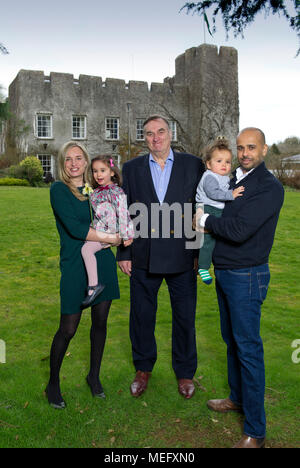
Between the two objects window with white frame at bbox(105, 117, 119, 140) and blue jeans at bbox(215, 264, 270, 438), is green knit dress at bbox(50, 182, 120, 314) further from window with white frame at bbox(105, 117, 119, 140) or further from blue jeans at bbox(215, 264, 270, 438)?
window with white frame at bbox(105, 117, 119, 140)

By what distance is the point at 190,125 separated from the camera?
32.5 m

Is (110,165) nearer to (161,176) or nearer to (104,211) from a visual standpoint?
(104,211)

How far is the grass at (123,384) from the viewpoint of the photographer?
3.30 m

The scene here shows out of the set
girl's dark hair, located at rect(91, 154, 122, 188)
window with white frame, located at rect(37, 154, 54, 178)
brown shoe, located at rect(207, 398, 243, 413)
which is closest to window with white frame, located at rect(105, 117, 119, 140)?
window with white frame, located at rect(37, 154, 54, 178)

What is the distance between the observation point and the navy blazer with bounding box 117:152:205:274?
3.91m

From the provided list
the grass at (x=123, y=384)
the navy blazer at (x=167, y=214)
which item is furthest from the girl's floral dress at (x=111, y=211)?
the grass at (x=123, y=384)

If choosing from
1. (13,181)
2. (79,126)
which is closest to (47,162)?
Answer: (79,126)

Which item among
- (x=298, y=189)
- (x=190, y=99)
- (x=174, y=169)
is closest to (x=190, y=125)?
(x=190, y=99)

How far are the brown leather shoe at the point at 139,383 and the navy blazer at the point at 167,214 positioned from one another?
3.17 feet

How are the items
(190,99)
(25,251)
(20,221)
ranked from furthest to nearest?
(190,99), (20,221), (25,251)

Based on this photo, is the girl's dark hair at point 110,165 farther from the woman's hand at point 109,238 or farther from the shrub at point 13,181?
the shrub at point 13,181
